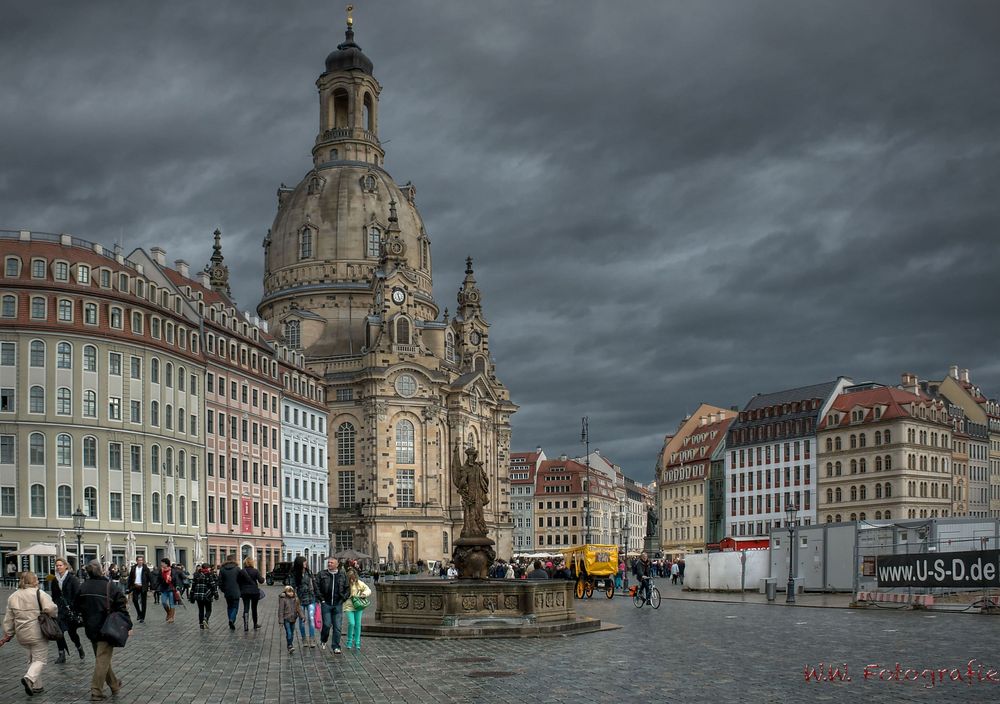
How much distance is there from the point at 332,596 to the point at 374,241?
4621 inches

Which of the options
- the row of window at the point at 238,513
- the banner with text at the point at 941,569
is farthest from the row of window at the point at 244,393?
the banner with text at the point at 941,569

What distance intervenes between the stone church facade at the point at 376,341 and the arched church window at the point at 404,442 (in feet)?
0.34

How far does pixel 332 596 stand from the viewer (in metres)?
26.9

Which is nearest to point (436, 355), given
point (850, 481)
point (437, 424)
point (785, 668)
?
point (437, 424)

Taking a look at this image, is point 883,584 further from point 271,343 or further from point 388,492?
point 388,492

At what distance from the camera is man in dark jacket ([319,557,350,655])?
26766 millimetres

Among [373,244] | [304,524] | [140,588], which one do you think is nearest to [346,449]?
[373,244]

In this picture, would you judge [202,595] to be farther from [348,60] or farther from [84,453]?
[348,60]

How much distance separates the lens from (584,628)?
32.0m

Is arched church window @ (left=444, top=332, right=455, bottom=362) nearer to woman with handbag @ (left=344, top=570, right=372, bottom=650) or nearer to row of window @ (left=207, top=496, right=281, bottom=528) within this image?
row of window @ (left=207, top=496, right=281, bottom=528)

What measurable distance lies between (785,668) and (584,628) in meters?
10.3

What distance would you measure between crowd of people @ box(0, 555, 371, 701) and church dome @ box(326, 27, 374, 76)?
374 feet

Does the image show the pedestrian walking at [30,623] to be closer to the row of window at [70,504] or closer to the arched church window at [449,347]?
the row of window at [70,504]

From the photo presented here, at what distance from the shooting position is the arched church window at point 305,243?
142 metres
